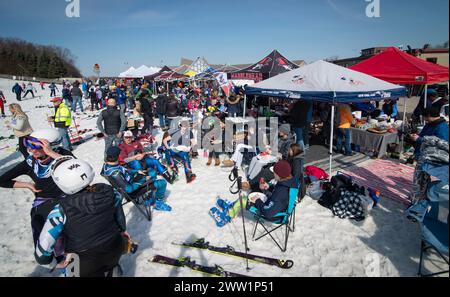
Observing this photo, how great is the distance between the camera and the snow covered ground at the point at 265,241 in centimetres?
314

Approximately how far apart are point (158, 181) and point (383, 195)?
4.43 meters

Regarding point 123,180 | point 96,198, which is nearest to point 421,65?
point 123,180

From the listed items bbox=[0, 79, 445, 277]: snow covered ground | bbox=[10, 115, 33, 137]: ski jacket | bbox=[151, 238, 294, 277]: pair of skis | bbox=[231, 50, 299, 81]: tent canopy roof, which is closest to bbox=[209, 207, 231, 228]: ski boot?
bbox=[0, 79, 445, 277]: snow covered ground

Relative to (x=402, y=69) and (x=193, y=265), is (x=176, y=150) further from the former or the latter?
(x=402, y=69)

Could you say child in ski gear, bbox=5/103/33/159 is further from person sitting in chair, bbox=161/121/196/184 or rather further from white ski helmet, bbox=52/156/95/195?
white ski helmet, bbox=52/156/95/195

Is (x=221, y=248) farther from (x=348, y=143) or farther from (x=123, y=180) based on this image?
(x=348, y=143)

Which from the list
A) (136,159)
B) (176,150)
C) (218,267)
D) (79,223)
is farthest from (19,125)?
(218,267)

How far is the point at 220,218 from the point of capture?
4.12 metres

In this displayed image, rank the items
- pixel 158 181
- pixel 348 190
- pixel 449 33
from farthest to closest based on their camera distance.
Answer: pixel 158 181 → pixel 348 190 → pixel 449 33

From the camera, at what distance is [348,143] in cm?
704

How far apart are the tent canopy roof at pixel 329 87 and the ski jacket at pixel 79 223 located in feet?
15.2

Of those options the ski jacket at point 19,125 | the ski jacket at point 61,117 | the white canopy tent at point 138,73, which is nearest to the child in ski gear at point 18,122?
the ski jacket at point 19,125

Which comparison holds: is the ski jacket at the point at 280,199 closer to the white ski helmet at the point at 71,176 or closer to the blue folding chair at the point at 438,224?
the blue folding chair at the point at 438,224

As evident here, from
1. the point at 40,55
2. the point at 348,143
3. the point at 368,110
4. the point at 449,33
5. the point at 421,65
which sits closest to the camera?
the point at 449,33
